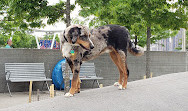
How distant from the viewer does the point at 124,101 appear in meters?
5.56

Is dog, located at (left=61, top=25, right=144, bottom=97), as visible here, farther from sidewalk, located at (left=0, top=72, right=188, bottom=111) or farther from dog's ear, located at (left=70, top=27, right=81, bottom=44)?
sidewalk, located at (left=0, top=72, right=188, bottom=111)

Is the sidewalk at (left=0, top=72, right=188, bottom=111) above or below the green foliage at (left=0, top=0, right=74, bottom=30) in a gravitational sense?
below

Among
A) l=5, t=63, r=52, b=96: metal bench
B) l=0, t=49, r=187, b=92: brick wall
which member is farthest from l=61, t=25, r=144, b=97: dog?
l=0, t=49, r=187, b=92: brick wall

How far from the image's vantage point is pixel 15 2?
8.58m

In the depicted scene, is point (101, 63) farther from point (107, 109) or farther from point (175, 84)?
point (107, 109)

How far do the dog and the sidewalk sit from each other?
296 millimetres

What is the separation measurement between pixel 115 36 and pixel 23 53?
649cm

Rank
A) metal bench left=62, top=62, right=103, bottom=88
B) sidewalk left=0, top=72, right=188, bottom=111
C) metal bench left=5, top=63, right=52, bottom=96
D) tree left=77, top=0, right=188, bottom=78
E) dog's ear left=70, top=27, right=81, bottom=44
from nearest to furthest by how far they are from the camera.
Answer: dog's ear left=70, top=27, right=81, bottom=44 → sidewalk left=0, top=72, right=188, bottom=111 → metal bench left=5, top=63, right=52, bottom=96 → tree left=77, top=0, right=188, bottom=78 → metal bench left=62, top=62, right=103, bottom=88

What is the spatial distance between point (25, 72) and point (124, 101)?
6545 millimetres

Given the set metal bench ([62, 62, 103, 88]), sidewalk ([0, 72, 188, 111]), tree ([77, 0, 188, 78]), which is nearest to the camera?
sidewalk ([0, 72, 188, 111])

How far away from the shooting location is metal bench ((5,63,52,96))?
1078 centimetres

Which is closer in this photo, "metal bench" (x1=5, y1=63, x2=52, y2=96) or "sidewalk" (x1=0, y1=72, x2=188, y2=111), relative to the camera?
"sidewalk" (x1=0, y1=72, x2=188, y2=111)

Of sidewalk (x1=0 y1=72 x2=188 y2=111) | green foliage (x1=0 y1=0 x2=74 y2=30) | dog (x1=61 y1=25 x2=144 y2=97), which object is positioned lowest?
sidewalk (x1=0 y1=72 x2=188 y2=111)

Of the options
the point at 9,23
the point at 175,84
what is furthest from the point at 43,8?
the point at 9,23
